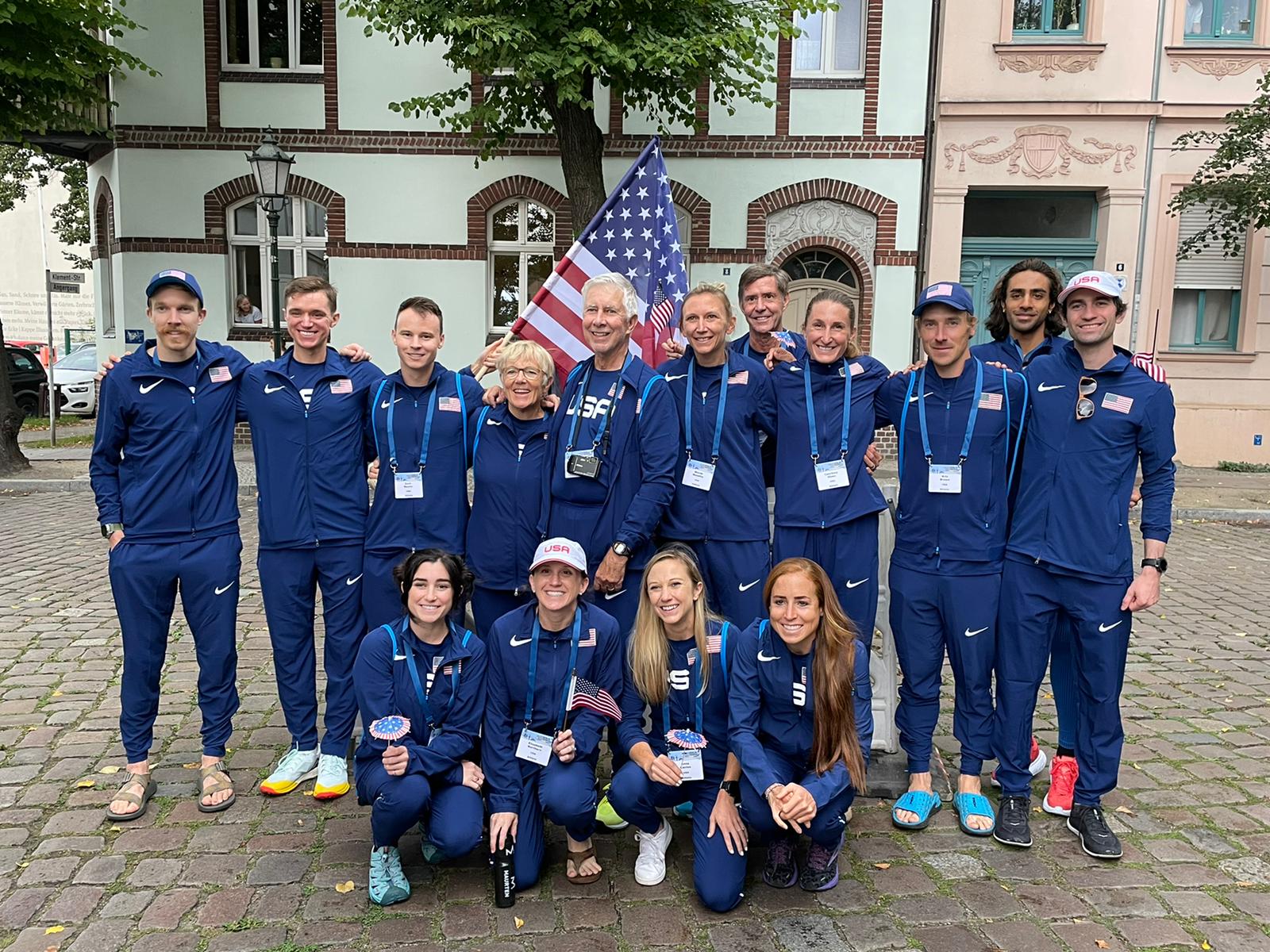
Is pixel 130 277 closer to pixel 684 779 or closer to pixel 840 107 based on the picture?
pixel 840 107

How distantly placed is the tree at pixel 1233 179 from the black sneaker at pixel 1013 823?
11.7 metres

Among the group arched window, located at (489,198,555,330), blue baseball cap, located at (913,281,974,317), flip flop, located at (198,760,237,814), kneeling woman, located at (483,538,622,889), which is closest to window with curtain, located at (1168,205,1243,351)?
arched window, located at (489,198,555,330)

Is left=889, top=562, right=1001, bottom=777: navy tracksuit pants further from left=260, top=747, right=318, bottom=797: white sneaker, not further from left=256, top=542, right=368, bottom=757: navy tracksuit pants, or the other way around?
left=260, top=747, right=318, bottom=797: white sneaker

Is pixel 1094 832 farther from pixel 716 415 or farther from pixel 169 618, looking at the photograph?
pixel 169 618

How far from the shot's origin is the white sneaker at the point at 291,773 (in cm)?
423

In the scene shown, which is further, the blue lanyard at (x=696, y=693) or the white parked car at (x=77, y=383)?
the white parked car at (x=77, y=383)

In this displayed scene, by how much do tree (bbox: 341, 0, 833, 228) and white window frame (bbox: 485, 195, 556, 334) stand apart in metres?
1.87

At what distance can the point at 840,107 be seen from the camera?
14672 millimetres

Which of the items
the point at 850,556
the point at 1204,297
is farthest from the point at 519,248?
the point at 850,556

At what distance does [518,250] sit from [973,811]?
1290 centimetres

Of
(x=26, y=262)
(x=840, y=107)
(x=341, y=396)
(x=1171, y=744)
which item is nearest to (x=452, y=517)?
(x=341, y=396)

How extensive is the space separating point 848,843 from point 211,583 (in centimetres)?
285

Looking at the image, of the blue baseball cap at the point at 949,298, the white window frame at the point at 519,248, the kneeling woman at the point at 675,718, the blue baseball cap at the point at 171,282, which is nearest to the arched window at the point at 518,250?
the white window frame at the point at 519,248

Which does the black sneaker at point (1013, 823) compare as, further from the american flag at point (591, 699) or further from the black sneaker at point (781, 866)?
the american flag at point (591, 699)
